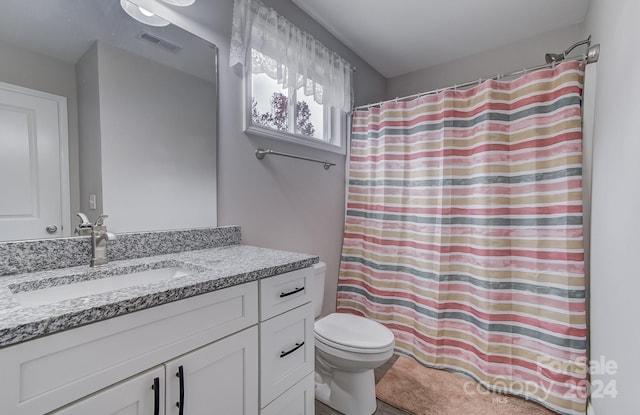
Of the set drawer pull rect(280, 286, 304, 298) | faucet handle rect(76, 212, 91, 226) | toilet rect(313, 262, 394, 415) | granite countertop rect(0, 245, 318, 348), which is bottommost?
toilet rect(313, 262, 394, 415)

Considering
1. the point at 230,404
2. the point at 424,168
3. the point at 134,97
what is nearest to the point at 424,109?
the point at 424,168

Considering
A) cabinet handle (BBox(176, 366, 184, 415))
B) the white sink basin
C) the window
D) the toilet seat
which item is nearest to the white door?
the white sink basin

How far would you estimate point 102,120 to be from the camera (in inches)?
44.4

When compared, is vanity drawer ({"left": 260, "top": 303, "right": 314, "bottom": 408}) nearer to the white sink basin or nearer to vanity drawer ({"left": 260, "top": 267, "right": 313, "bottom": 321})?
vanity drawer ({"left": 260, "top": 267, "right": 313, "bottom": 321})

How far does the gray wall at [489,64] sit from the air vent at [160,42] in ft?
7.02

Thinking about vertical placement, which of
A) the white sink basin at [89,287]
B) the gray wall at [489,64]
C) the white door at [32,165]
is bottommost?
the white sink basin at [89,287]

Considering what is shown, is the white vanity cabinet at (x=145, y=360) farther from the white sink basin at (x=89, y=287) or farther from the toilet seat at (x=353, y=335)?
the toilet seat at (x=353, y=335)

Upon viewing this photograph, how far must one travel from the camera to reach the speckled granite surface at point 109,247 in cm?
92

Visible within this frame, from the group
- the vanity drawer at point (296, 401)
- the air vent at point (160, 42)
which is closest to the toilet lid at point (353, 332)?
the vanity drawer at point (296, 401)

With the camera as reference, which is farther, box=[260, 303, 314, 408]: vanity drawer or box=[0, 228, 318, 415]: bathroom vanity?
box=[260, 303, 314, 408]: vanity drawer

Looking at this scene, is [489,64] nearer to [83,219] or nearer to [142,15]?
[142,15]

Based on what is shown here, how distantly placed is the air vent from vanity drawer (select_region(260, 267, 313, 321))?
1.13m

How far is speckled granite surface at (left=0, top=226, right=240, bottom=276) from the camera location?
922 mm

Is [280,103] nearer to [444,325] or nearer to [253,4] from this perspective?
[253,4]
